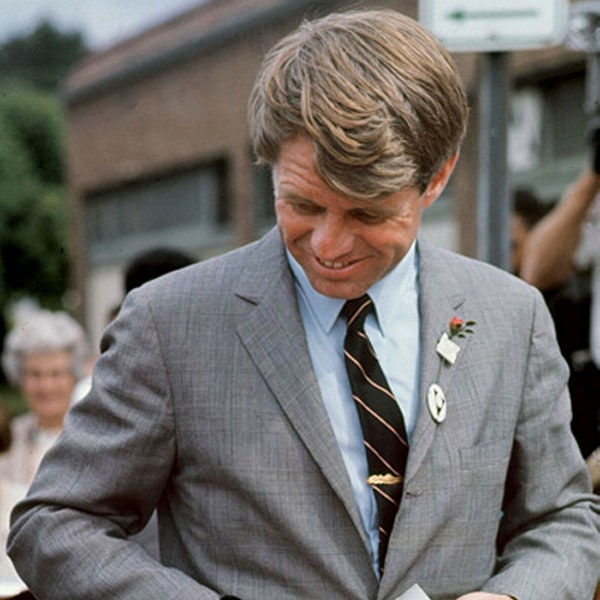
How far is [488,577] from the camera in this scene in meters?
2.26

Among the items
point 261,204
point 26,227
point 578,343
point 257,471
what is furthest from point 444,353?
point 26,227

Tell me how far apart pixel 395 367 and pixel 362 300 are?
0.43ft

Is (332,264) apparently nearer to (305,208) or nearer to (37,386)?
(305,208)

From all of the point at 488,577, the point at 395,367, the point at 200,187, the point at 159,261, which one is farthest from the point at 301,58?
the point at 200,187

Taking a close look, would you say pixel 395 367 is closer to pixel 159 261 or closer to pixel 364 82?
pixel 364 82

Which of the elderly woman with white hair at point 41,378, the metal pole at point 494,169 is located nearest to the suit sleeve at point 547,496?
the metal pole at point 494,169

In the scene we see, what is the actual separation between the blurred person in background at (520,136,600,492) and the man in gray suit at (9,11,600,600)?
1.41 m

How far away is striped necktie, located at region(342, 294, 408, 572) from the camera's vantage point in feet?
6.98

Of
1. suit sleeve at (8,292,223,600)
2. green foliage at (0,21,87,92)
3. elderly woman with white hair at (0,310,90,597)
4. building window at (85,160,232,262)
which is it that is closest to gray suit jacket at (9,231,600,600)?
suit sleeve at (8,292,223,600)

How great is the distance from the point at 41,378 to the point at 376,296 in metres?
3.86

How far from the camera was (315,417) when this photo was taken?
2.11 meters

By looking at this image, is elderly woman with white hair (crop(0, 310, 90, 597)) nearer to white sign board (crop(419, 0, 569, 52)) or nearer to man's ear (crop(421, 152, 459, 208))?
white sign board (crop(419, 0, 569, 52))

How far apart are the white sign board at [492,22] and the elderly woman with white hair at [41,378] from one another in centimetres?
306

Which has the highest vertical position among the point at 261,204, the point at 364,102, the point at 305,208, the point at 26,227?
the point at 364,102
